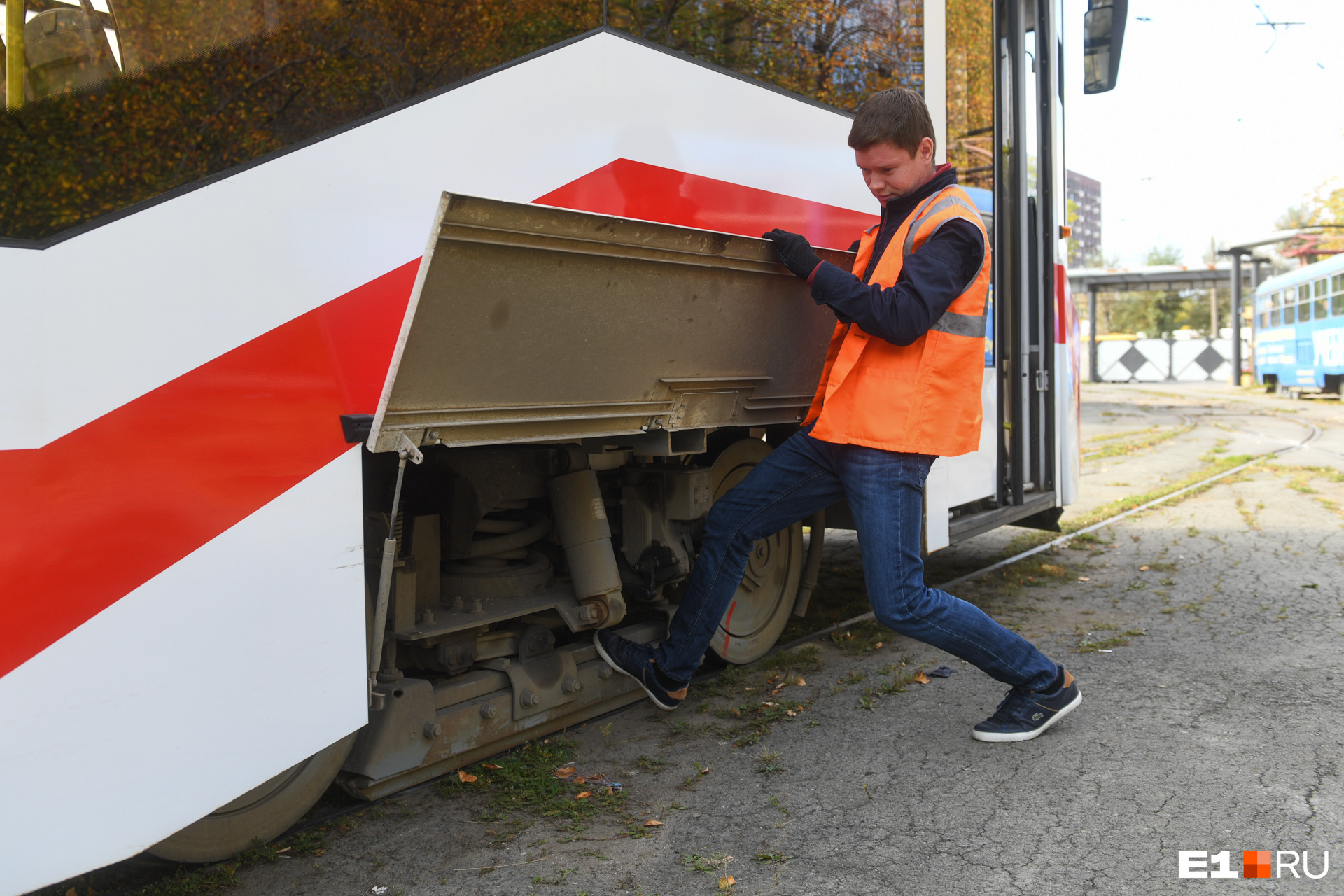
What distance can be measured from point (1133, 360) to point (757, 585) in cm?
4083

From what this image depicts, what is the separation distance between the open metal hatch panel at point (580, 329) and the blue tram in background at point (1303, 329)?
74.0ft

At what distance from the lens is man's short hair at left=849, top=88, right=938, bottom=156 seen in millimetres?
2973

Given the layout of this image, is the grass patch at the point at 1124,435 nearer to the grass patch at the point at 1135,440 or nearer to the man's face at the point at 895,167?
the grass patch at the point at 1135,440

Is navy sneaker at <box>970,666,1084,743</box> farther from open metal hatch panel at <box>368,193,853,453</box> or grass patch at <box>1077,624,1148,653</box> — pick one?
open metal hatch panel at <box>368,193,853,453</box>

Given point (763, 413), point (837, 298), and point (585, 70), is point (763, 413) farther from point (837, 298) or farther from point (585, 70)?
point (585, 70)

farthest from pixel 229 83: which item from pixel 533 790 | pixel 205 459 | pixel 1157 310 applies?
pixel 1157 310

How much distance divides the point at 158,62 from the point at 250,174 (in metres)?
0.27

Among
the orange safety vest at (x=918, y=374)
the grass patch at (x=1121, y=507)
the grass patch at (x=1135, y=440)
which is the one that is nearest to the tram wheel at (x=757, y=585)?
the orange safety vest at (x=918, y=374)

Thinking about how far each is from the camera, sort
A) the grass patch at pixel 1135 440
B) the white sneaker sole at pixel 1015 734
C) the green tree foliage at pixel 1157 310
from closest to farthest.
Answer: the white sneaker sole at pixel 1015 734 < the grass patch at pixel 1135 440 < the green tree foliage at pixel 1157 310

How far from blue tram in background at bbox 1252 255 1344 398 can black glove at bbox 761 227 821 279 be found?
73.9 feet

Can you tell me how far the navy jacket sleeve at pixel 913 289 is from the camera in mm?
2855

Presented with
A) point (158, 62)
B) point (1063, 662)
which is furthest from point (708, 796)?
point (158, 62)

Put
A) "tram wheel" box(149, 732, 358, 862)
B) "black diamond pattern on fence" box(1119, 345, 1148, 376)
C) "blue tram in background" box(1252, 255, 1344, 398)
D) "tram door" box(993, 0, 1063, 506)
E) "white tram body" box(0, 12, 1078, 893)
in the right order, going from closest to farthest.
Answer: "white tram body" box(0, 12, 1078, 893), "tram wheel" box(149, 732, 358, 862), "tram door" box(993, 0, 1063, 506), "blue tram in background" box(1252, 255, 1344, 398), "black diamond pattern on fence" box(1119, 345, 1148, 376)

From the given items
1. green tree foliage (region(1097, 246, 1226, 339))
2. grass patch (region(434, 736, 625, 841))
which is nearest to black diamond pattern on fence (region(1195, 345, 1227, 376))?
green tree foliage (region(1097, 246, 1226, 339))
